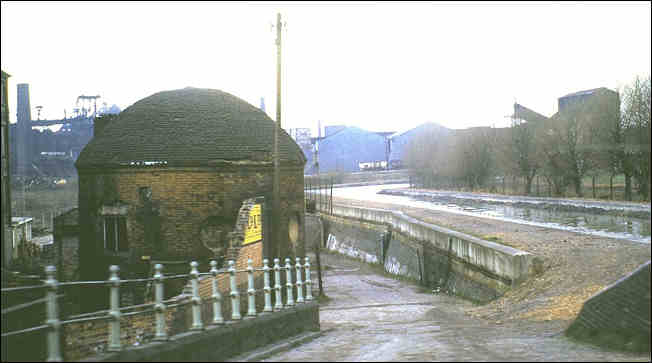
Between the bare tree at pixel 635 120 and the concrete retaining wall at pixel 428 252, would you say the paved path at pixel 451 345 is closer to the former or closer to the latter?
the concrete retaining wall at pixel 428 252

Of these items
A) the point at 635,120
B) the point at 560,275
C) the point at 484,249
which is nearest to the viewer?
the point at 560,275

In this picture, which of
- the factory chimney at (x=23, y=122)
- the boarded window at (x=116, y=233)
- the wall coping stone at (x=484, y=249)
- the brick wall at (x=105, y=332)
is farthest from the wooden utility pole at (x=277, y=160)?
the factory chimney at (x=23, y=122)

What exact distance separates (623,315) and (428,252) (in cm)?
1719

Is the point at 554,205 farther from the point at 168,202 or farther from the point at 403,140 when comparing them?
the point at 403,140

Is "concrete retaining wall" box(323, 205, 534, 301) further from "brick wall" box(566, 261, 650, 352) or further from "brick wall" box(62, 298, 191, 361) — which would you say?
"brick wall" box(62, 298, 191, 361)

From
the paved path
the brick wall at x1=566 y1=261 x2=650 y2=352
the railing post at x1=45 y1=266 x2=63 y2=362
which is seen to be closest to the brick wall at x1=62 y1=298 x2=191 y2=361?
the paved path

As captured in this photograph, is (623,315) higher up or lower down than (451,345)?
higher up

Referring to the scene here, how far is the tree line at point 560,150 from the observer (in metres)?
16.2

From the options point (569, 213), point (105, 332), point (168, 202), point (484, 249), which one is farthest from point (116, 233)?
point (569, 213)

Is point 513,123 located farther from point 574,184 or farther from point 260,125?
point 260,125

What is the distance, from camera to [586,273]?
1327 cm

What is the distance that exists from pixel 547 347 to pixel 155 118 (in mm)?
14510

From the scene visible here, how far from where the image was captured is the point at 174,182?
57.0 feet

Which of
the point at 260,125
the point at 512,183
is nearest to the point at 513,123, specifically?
the point at 512,183
